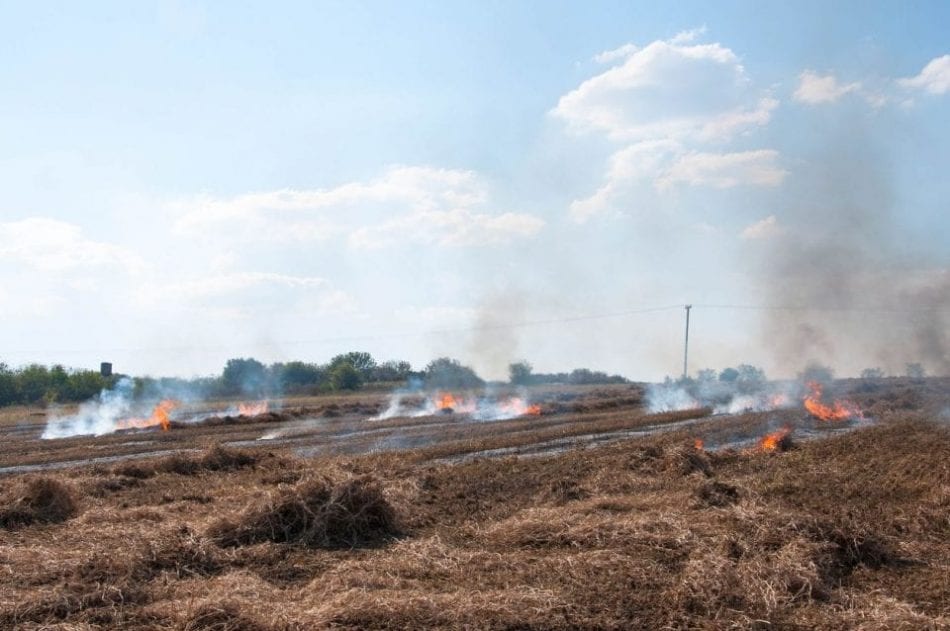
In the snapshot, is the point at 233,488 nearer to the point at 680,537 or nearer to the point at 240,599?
Result: the point at 240,599

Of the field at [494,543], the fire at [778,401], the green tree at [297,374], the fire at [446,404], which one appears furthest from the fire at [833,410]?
the green tree at [297,374]

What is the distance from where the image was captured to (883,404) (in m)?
38.6

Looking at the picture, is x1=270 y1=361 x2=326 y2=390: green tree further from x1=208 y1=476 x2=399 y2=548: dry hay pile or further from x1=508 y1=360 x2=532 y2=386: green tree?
x1=208 y1=476 x2=399 y2=548: dry hay pile

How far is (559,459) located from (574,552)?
10173 millimetres

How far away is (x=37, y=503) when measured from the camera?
13.0 meters

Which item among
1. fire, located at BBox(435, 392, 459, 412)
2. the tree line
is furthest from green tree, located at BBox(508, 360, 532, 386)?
fire, located at BBox(435, 392, 459, 412)

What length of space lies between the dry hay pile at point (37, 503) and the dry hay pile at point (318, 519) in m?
3.95

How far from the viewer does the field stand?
303 inches

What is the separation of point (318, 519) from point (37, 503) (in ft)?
18.0

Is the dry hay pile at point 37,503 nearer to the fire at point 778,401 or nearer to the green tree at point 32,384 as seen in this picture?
the fire at point 778,401

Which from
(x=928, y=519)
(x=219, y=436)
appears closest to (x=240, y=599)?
(x=928, y=519)

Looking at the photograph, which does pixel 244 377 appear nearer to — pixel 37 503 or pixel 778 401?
pixel 778 401

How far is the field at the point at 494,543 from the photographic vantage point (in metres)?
7.71

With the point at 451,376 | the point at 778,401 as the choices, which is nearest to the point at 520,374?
the point at 451,376
